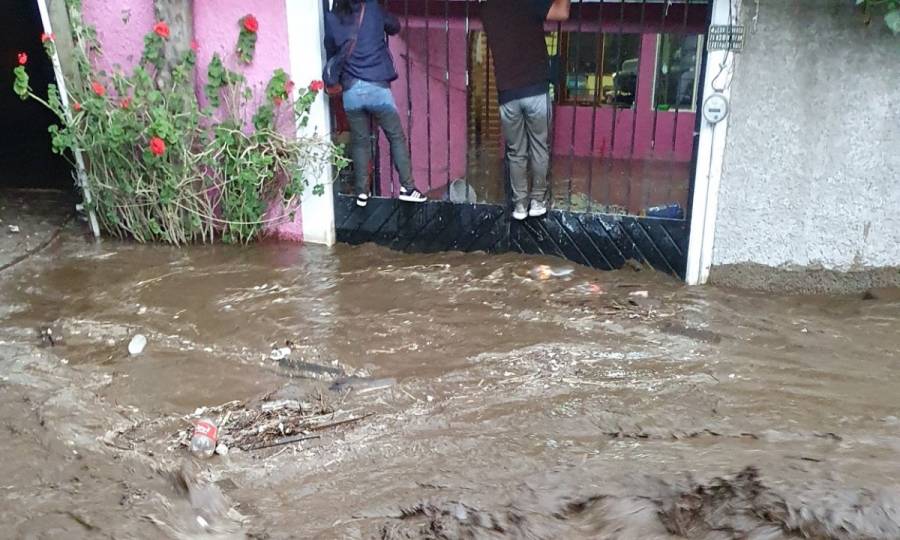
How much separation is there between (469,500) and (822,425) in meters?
1.60

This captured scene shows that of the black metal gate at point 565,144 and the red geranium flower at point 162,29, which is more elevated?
the red geranium flower at point 162,29

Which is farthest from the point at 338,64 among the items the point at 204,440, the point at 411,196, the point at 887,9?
the point at 887,9

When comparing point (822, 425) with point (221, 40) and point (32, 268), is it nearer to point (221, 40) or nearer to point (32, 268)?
point (221, 40)

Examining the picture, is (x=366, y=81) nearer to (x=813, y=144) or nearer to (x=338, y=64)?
(x=338, y=64)

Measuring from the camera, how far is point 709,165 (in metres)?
4.79

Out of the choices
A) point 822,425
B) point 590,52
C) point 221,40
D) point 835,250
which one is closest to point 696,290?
point 835,250

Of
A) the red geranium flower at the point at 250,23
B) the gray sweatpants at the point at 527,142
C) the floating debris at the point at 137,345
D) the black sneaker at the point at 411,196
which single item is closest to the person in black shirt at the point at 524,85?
the gray sweatpants at the point at 527,142

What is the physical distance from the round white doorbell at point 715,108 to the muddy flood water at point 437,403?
1.10 metres

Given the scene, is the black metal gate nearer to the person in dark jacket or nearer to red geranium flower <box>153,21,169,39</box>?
the person in dark jacket

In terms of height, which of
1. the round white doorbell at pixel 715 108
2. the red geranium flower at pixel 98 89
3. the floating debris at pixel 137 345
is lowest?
the floating debris at pixel 137 345

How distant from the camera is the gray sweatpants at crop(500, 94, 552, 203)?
204 inches

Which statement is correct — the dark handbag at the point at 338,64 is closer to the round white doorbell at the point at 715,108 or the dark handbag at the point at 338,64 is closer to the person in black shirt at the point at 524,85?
the person in black shirt at the point at 524,85

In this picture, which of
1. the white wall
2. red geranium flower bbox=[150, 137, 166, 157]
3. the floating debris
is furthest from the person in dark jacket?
the white wall

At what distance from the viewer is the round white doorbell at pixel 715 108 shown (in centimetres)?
461
